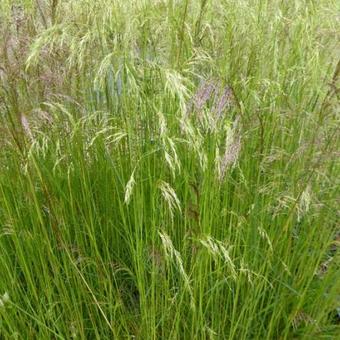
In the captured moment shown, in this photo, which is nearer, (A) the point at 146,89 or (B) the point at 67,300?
(B) the point at 67,300

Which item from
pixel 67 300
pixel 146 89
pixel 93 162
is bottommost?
pixel 67 300

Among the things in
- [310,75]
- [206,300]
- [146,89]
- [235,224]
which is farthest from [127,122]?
[310,75]

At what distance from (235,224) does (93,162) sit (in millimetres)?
543

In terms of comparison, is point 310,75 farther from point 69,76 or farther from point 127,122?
point 69,76

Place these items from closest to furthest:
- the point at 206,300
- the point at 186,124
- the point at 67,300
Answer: the point at 186,124, the point at 67,300, the point at 206,300

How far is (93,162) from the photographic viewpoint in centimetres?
171

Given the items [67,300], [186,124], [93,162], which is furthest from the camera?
[93,162]

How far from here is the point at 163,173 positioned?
1.51 m

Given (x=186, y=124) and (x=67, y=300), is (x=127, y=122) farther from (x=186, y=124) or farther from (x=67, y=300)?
(x=67, y=300)

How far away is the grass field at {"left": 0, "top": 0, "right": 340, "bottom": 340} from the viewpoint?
1414 millimetres

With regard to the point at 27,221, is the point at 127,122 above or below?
above

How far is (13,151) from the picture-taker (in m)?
1.48

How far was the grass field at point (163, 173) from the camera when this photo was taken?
141cm

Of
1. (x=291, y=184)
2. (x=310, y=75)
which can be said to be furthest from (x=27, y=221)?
(x=310, y=75)
